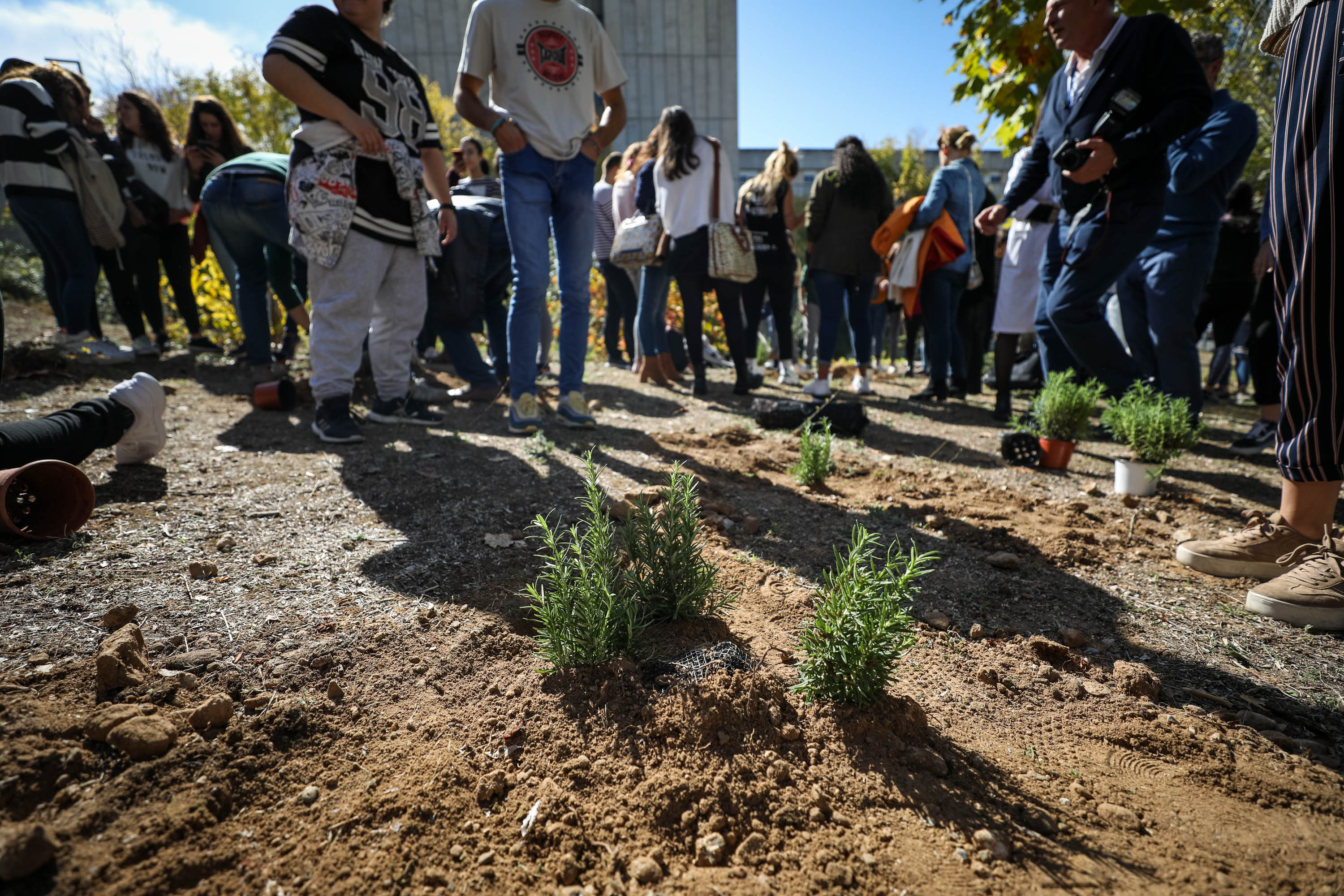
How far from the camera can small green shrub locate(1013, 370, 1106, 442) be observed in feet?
11.2

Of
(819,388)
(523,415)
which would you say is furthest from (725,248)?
(523,415)

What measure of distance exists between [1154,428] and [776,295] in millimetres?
3361

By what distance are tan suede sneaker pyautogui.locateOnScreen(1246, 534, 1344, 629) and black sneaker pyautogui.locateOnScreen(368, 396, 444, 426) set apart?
3.70 metres

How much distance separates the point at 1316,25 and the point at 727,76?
26.8 metres

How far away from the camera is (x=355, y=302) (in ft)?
10.8

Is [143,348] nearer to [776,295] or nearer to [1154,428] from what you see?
[776,295]

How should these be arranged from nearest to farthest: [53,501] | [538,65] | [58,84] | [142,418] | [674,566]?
[674,566] → [53,501] → [142,418] → [538,65] → [58,84]

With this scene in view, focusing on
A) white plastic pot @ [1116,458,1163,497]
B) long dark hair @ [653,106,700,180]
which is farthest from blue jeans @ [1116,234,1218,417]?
long dark hair @ [653,106,700,180]

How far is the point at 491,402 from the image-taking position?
4781 millimetres

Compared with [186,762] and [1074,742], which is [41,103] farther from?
[1074,742]

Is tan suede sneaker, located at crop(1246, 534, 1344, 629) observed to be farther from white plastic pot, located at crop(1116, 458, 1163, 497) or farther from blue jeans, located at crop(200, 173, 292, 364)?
blue jeans, located at crop(200, 173, 292, 364)

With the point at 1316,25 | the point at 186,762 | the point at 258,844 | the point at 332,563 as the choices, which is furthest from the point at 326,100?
the point at 1316,25

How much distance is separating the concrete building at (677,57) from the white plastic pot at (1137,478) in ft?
79.9

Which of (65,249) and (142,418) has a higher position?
(65,249)
